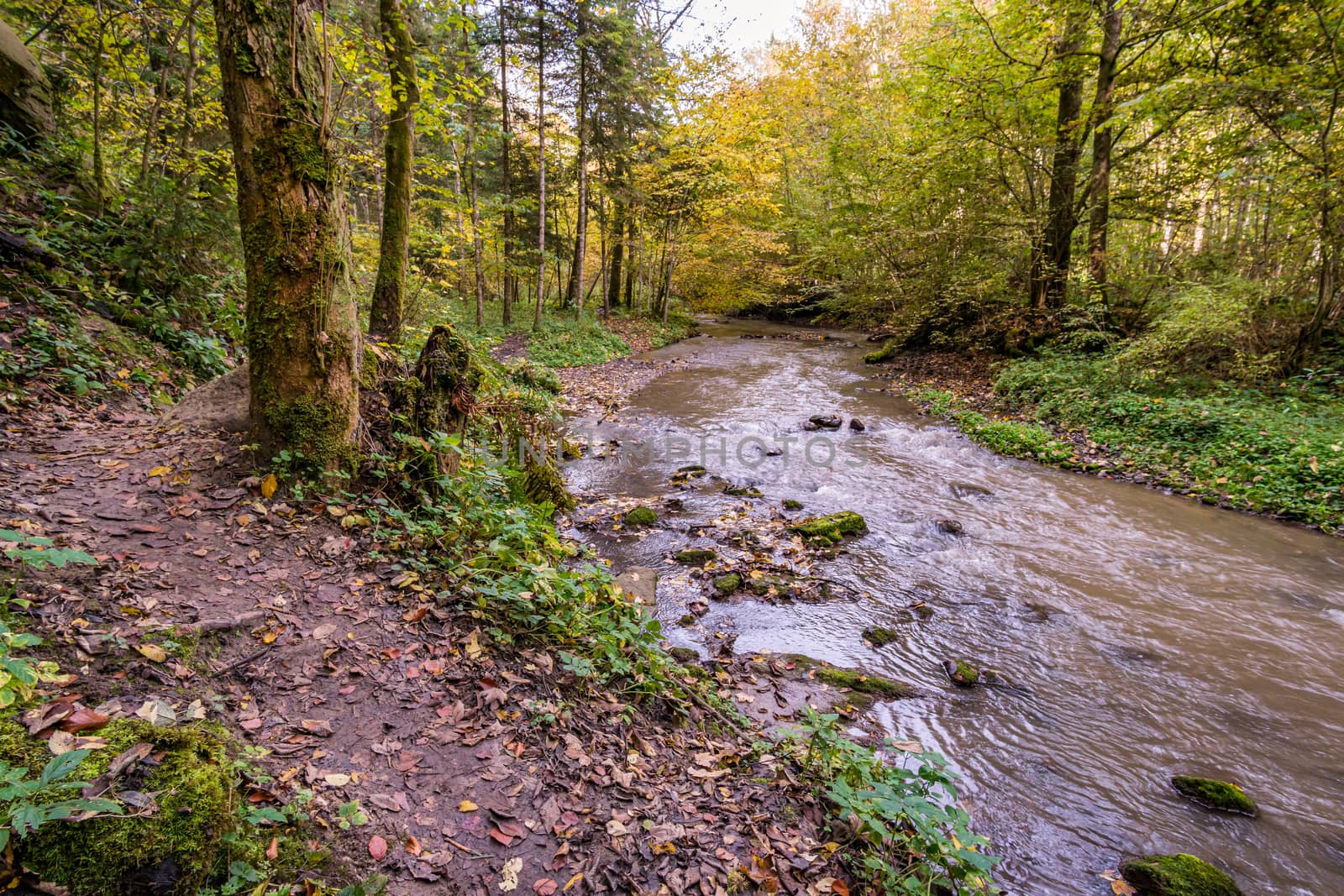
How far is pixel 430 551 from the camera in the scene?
3971 millimetres

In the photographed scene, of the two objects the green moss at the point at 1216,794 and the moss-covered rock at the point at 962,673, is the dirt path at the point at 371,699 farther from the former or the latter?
the green moss at the point at 1216,794

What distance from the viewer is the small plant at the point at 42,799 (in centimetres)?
130

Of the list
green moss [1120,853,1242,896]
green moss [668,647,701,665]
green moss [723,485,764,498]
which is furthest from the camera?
green moss [723,485,764,498]

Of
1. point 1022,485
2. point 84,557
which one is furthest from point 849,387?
point 84,557

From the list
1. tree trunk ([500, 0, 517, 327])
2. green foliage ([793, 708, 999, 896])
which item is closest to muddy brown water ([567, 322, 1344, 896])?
green foliage ([793, 708, 999, 896])

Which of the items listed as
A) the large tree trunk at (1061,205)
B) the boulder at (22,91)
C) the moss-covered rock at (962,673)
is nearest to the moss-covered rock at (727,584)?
the moss-covered rock at (962,673)

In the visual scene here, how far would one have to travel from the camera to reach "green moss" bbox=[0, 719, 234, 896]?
4.81ft

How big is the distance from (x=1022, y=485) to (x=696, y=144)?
1807cm

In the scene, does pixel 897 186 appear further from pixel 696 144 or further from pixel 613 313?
pixel 613 313

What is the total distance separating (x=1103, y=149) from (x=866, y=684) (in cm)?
1369

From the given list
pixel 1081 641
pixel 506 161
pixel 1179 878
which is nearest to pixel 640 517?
pixel 1081 641

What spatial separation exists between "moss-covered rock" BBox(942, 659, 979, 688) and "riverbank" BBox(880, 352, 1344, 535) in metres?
6.23

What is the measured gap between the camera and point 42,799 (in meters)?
1.50

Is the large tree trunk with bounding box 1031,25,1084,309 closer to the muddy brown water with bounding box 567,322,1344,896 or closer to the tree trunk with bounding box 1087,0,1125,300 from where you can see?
the tree trunk with bounding box 1087,0,1125,300
